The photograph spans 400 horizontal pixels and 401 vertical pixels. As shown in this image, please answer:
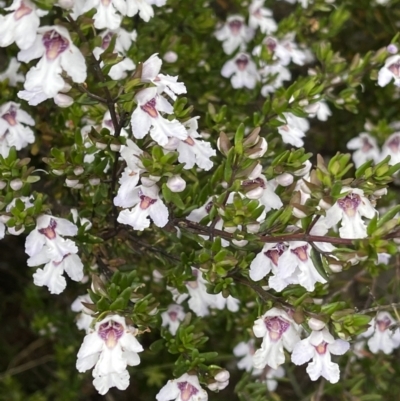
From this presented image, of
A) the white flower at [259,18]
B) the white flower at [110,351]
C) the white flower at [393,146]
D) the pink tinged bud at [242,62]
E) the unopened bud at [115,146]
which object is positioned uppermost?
the unopened bud at [115,146]

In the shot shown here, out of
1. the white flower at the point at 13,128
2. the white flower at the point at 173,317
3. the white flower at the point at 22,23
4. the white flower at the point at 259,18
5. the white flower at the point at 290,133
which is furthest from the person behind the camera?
the white flower at the point at 259,18

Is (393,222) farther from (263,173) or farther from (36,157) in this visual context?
(36,157)

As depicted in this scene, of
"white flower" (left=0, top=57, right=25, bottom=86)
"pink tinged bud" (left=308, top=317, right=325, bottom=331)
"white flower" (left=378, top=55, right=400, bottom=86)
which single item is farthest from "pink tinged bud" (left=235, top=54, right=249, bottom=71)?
"pink tinged bud" (left=308, top=317, right=325, bottom=331)

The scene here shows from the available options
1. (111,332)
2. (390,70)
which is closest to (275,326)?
(111,332)

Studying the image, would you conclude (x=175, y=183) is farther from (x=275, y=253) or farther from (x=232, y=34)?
(x=232, y=34)

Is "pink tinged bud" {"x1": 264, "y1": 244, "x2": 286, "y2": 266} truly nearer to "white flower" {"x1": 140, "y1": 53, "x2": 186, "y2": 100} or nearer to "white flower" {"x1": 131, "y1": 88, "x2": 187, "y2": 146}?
"white flower" {"x1": 131, "y1": 88, "x2": 187, "y2": 146}

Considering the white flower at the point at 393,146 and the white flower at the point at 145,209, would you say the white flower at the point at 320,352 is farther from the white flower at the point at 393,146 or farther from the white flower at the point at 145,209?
the white flower at the point at 393,146

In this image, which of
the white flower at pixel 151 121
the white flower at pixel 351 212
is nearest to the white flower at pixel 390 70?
the white flower at pixel 351 212
